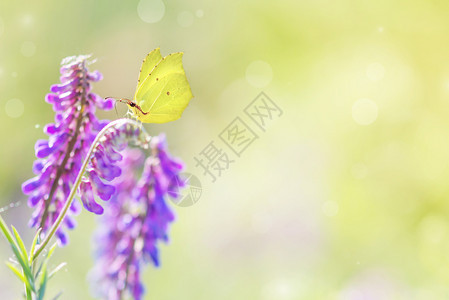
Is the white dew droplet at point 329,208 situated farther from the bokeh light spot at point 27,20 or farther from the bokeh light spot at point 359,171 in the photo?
the bokeh light spot at point 27,20

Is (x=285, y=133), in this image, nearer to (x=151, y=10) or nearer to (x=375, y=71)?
(x=375, y=71)

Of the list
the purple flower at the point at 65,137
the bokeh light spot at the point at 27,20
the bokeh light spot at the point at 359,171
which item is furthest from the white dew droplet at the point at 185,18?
the purple flower at the point at 65,137

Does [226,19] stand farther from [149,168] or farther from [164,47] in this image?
[149,168]

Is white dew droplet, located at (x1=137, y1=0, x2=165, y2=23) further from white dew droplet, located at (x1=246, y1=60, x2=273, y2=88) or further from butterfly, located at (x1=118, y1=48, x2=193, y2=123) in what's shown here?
butterfly, located at (x1=118, y1=48, x2=193, y2=123)

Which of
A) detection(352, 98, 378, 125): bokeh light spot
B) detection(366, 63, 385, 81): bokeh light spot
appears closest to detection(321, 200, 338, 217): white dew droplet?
detection(352, 98, 378, 125): bokeh light spot

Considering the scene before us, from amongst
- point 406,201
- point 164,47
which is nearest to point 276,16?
point 164,47

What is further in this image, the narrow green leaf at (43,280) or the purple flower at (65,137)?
the purple flower at (65,137)

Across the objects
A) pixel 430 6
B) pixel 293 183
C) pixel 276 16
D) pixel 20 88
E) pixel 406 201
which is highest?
pixel 20 88
